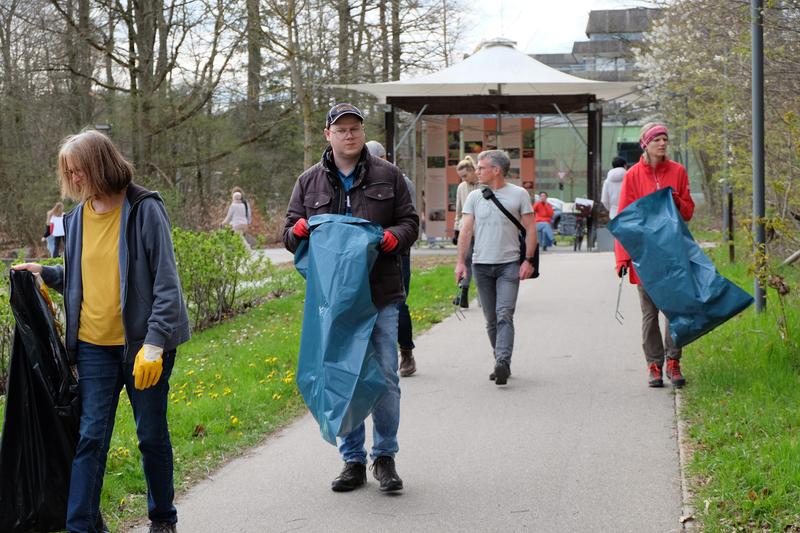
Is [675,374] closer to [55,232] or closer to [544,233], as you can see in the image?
[544,233]

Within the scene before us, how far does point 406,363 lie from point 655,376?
194 cm

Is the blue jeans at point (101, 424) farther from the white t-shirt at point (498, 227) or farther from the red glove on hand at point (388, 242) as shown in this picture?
the white t-shirt at point (498, 227)

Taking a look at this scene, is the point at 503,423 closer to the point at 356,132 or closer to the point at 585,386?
the point at 585,386

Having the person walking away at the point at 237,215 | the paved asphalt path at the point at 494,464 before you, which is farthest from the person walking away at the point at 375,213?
the person walking away at the point at 237,215

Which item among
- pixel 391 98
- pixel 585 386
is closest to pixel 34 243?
pixel 391 98

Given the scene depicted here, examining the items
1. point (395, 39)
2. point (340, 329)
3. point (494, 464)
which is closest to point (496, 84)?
point (395, 39)

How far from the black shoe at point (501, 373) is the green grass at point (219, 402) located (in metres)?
1.46

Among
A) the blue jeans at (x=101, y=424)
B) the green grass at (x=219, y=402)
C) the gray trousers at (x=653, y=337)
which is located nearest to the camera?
the blue jeans at (x=101, y=424)

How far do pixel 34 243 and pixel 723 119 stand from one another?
62.9ft

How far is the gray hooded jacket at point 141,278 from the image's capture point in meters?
4.19

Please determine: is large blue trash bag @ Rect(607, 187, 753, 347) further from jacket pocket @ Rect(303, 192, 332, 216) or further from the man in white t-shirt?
jacket pocket @ Rect(303, 192, 332, 216)

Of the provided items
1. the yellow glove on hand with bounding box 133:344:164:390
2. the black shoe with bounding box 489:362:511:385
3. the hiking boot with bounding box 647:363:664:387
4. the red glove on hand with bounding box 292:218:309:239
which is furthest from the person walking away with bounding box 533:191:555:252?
the yellow glove on hand with bounding box 133:344:164:390

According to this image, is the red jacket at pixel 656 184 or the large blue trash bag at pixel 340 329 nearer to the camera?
the large blue trash bag at pixel 340 329

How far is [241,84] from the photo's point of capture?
29609 mm
